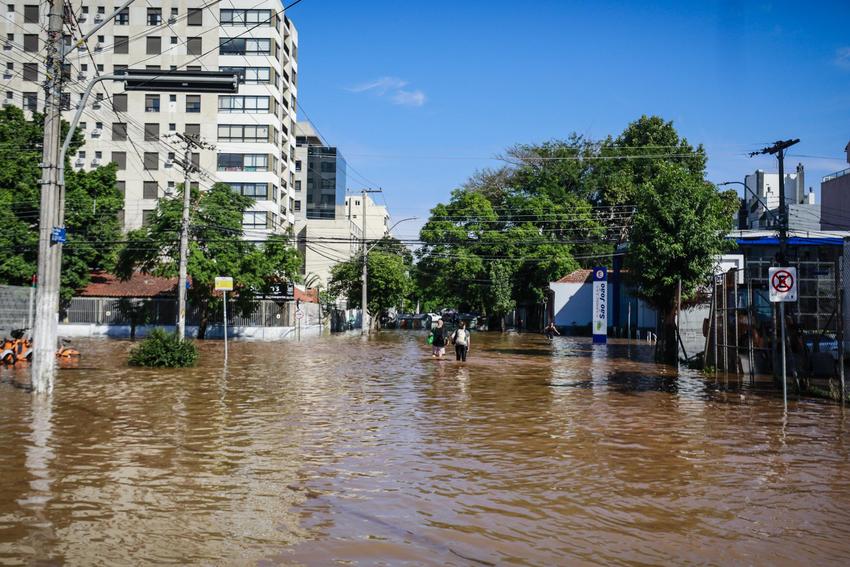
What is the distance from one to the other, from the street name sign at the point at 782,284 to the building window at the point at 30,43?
6532 cm

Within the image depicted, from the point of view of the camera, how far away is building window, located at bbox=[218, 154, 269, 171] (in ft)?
225

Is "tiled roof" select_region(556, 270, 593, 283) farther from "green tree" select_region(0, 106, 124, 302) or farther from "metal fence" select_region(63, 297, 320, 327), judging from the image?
"green tree" select_region(0, 106, 124, 302)

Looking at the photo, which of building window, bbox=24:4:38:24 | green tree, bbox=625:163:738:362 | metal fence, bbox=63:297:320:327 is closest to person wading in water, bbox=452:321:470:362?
green tree, bbox=625:163:738:362

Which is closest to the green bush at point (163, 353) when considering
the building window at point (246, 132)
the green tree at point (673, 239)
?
the green tree at point (673, 239)

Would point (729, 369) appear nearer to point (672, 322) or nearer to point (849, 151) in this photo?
point (672, 322)

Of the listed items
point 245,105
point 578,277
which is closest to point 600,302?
point 578,277

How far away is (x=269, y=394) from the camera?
59.8ft

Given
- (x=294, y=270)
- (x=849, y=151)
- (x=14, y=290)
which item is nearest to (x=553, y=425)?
(x=14, y=290)

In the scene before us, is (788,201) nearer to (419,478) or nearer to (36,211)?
(36,211)

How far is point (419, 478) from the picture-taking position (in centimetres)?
925

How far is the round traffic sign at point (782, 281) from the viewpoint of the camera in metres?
15.5

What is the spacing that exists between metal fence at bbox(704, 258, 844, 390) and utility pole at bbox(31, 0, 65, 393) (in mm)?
16317

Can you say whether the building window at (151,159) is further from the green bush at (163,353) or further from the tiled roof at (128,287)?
the green bush at (163,353)

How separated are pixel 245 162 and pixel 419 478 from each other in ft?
207
